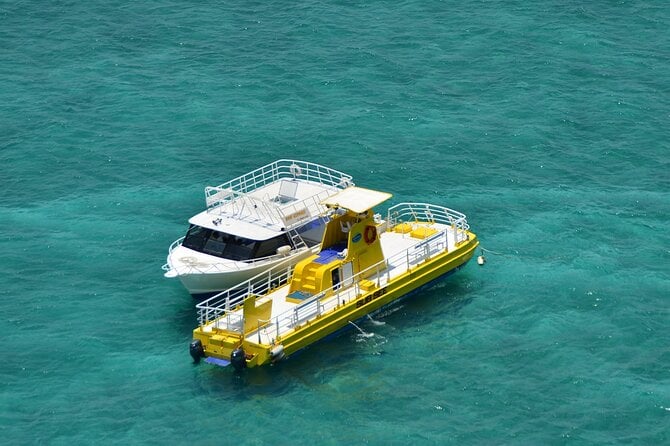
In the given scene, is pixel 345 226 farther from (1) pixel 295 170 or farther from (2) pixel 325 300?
(1) pixel 295 170

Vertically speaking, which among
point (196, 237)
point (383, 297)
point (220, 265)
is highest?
point (196, 237)

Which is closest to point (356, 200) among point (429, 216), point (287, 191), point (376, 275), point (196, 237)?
point (376, 275)

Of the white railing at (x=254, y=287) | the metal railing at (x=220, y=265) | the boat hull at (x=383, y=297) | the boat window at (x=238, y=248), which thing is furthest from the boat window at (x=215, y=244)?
the boat hull at (x=383, y=297)

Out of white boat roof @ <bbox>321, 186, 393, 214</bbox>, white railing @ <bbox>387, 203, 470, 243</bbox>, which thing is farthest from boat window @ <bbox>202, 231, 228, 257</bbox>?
white railing @ <bbox>387, 203, 470, 243</bbox>

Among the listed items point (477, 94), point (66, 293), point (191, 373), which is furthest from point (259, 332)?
point (477, 94)

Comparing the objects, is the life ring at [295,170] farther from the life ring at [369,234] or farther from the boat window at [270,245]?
the life ring at [369,234]

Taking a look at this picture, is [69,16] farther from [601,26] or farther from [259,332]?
[259,332]

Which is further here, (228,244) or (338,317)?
(228,244)
